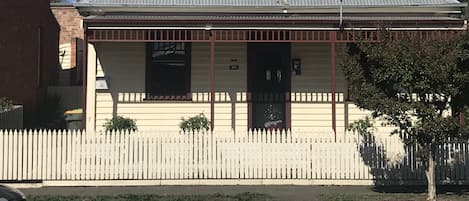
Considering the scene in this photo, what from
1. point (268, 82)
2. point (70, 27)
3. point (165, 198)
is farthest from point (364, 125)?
point (70, 27)

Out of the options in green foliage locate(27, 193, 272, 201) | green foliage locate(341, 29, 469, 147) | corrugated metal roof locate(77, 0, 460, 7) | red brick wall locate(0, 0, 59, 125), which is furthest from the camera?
red brick wall locate(0, 0, 59, 125)

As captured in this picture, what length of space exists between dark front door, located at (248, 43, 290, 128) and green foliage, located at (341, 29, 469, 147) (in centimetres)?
641

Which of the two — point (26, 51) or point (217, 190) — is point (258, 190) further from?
point (26, 51)

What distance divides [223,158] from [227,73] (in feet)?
15.8

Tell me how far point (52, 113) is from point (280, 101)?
8.23 m

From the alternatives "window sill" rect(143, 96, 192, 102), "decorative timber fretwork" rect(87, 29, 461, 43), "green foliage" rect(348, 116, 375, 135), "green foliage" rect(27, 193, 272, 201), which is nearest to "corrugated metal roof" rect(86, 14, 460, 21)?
"decorative timber fretwork" rect(87, 29, 461, 43)

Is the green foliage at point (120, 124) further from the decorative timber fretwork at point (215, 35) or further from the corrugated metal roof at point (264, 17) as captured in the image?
the corrugated metal roof at point (264, 17)

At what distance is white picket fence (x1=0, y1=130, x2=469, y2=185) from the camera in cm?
1178

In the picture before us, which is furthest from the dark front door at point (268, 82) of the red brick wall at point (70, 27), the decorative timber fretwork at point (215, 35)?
the red brick wall at point (70, 27)

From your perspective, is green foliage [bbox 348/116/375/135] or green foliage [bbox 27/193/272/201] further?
green foliage [bbox 348/116/375/135]

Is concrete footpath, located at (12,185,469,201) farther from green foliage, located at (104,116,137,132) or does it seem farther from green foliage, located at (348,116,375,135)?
green foliage, located at (104,116,137,132)

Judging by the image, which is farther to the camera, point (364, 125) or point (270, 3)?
point (270, 3)

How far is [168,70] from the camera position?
646 inches

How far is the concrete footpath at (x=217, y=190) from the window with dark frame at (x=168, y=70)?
4986mm
